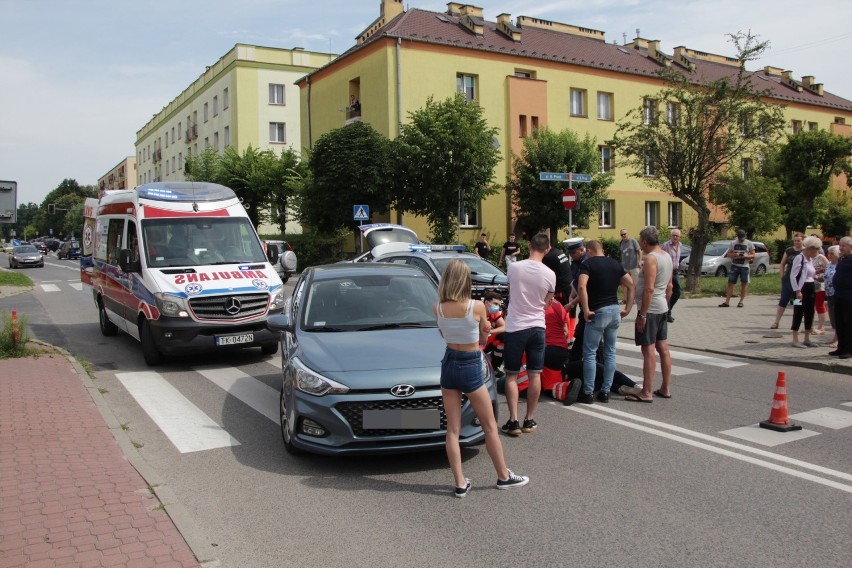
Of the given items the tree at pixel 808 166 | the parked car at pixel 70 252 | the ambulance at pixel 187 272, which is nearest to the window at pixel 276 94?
the parked car at pixel 70 252

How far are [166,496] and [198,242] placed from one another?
6699 mm

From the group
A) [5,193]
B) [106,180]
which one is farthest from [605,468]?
[106,180]

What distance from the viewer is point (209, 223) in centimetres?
1142

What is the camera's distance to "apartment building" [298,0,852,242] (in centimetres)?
3453

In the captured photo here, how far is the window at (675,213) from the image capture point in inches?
1748

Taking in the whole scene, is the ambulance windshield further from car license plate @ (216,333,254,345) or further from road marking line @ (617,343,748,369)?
road marking line @ (617,343,748,369)

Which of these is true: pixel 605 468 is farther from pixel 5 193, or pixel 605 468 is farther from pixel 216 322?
pixel 5 193

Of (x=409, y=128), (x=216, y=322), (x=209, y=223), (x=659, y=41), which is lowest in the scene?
(x=216, y=322)

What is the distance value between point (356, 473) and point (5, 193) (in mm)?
12629

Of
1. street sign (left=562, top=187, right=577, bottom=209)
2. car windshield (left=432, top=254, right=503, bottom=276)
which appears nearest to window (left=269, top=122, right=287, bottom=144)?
street sign (left=562, top=187, right=577, bottom=209)

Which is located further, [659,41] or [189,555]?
[659,41]

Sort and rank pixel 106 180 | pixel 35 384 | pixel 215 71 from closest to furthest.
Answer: pixel 35 384 < pixel 215 71 < pixel 106 180

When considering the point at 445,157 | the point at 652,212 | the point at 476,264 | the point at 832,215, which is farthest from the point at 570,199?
the point at 832,215

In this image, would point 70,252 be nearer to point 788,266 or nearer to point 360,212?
point 360,212
